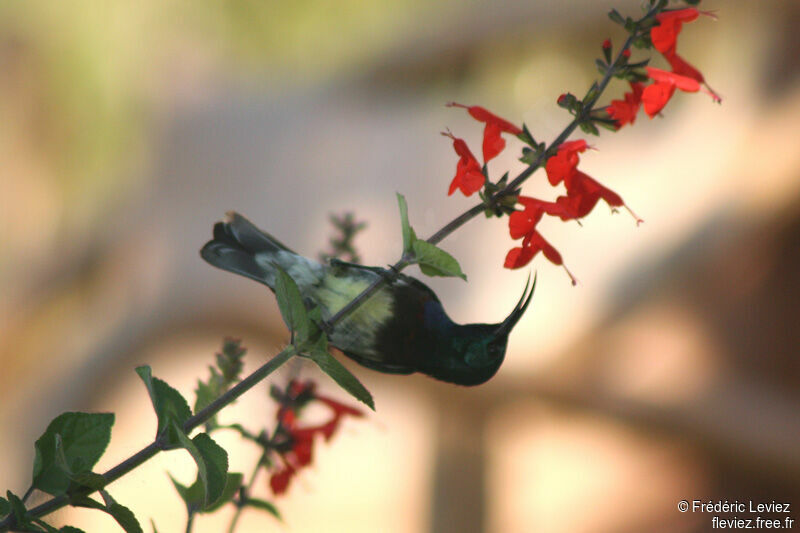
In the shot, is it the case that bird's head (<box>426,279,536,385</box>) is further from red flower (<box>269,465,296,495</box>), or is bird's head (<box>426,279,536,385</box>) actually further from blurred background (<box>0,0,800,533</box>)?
blurred background (<box>0,0,800,533</box>)

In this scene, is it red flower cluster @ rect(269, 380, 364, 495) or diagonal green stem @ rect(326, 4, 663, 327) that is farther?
red flower cluster @ rect(269, 380, 364, 495)

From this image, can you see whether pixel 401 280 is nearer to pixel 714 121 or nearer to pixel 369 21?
pixel 714 121

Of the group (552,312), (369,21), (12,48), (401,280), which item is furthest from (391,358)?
(12,48)

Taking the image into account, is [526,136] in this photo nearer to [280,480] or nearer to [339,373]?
[339,373]

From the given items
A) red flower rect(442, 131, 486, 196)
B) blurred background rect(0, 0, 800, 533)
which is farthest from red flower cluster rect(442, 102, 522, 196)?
blurred background rect(0, 0, 800, 533)

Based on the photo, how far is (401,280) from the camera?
240 mm

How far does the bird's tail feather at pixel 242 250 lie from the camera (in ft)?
0.87

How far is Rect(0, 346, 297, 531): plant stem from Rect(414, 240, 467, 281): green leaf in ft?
0.15

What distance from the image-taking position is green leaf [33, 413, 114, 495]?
23 centimetres

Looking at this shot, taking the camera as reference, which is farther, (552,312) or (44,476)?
(552,312)

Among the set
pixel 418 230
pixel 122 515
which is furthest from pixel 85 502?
pixel 418 230

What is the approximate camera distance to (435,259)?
0.21 metres

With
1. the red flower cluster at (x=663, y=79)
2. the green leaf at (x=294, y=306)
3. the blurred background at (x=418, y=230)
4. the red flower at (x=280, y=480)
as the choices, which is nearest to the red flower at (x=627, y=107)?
the red flower cluster at (x=663, y=79)

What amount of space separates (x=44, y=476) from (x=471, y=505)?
953 mm
